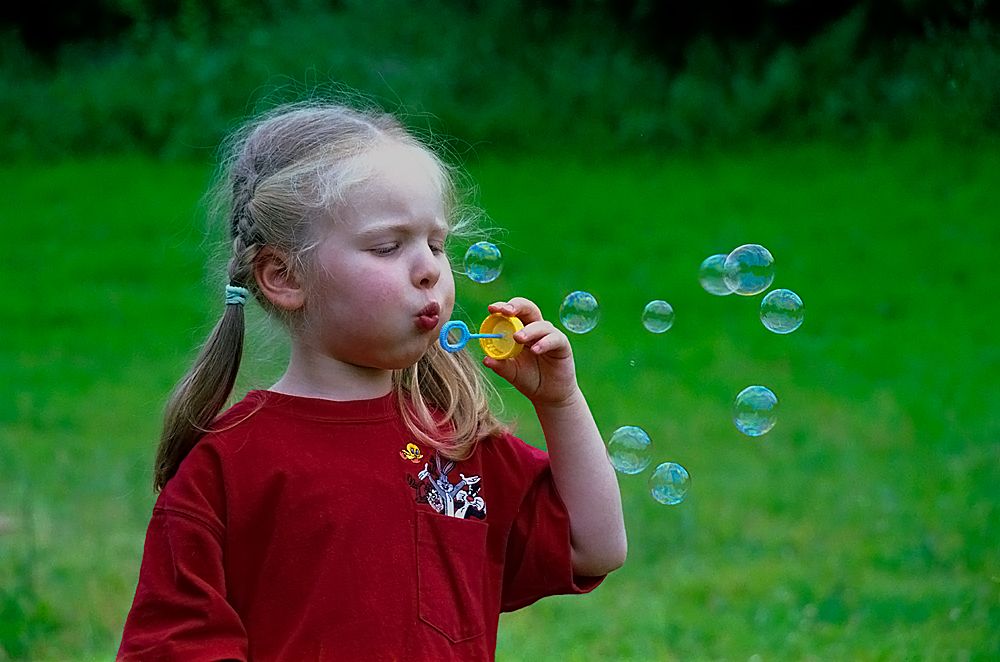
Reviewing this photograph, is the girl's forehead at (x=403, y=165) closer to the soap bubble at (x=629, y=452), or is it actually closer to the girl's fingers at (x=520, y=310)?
the girl's fingers at (x=520, y=310)

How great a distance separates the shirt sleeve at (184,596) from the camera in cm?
216

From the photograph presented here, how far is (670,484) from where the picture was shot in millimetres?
2828

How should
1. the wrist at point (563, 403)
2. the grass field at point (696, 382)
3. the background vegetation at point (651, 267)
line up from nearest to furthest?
1. the wrist at point (563, 403)
2. the grass field at point (696, 382)
3. the background vegetation at point (651, 267)

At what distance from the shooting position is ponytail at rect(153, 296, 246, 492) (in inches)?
93.4

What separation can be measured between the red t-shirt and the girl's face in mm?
121

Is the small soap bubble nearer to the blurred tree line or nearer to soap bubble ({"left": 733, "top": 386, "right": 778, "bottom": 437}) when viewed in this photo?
soap bubble ({"left": 733, "top": 386, "right": 778, "bottom": 437})

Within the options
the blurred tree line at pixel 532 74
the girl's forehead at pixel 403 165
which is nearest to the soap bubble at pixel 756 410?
the girl's forehead at pixel 403 165

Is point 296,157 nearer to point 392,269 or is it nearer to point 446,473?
point 392,269

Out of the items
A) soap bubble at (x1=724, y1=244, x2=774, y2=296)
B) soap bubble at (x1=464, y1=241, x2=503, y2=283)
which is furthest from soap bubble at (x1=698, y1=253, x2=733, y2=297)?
soap bubble at (x1=464, y1=241, x2=503, y2=283)

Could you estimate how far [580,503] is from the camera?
2459 mm

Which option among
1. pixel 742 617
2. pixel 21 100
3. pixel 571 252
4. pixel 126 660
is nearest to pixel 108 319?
pixel 571 252

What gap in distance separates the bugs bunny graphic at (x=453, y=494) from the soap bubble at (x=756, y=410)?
2.50 feet

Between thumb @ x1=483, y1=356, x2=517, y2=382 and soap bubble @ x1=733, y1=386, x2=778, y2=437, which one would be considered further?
soap bubble @ x1=733, y1=386, x2=778, y2=437

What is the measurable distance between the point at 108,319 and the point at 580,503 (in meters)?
6.16
